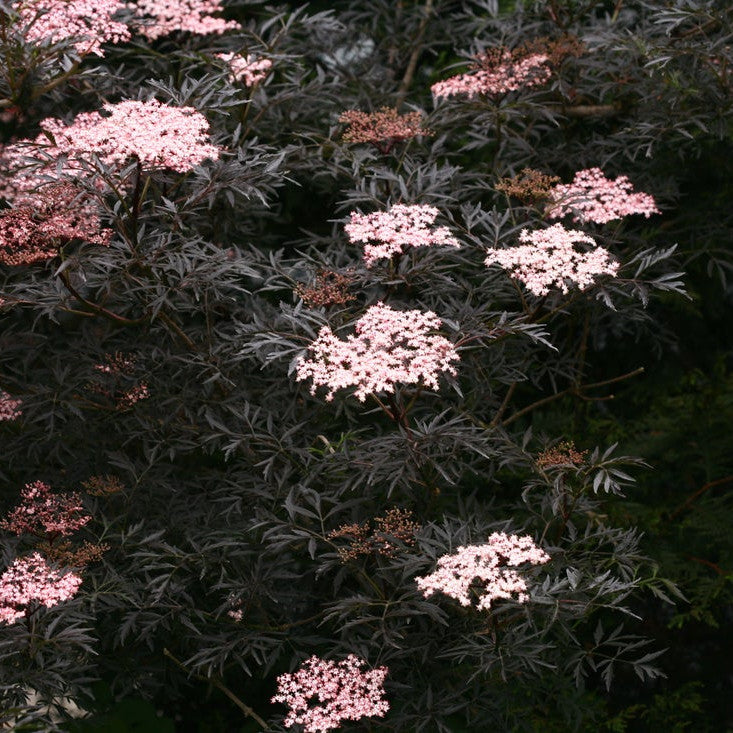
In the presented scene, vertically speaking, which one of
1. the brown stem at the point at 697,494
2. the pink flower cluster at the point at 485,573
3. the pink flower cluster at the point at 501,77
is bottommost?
the brown stem at the point at 697,494

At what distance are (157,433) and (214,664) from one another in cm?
93

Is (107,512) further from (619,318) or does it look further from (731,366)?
(731,366)

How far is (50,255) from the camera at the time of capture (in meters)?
3.22

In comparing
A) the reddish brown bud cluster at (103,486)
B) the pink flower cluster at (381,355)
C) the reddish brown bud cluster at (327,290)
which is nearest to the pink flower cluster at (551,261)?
the pink flower cluster at (381,355)

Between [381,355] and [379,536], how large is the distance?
58 cm

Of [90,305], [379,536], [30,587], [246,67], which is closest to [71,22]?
[246,67]

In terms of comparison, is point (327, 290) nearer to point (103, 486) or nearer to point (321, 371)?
point (321, 371)

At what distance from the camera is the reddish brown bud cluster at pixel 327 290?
336 cm

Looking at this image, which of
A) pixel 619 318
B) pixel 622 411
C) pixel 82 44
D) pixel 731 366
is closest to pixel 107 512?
pixel 82 44

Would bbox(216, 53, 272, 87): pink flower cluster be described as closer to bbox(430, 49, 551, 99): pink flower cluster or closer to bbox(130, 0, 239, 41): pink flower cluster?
bbox(130, 0, 239, 41): pink flower cluster

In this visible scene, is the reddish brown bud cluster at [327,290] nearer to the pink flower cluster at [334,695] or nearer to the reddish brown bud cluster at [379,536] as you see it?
the reddish brown bud cluster at [379,536]

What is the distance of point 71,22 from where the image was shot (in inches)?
147

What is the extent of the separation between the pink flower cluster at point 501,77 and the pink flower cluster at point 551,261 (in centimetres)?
99

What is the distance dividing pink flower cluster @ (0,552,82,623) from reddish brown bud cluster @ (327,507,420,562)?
2.53 ft
